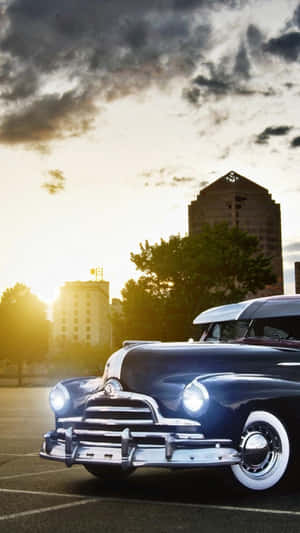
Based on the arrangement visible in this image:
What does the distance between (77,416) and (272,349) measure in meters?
1.94

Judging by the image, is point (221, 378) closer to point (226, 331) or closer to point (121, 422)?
point (121, 422)

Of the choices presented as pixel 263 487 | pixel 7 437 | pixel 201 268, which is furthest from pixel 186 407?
pixel 201 268

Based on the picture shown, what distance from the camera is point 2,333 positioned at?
6366 centimetres

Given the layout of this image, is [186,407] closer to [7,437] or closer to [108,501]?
[108,501]

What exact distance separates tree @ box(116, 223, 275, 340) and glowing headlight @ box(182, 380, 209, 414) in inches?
1266

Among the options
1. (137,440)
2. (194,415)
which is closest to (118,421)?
(137,440)

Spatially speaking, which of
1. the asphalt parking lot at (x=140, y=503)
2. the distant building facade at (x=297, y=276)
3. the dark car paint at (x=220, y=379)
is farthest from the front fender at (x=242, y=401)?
the distant building facade at (x=297, y=276)

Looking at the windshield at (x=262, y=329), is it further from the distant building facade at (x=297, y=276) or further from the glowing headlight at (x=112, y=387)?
the distant building facade at (x=297, y=276)

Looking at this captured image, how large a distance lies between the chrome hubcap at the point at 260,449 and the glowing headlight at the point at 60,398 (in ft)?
6.13

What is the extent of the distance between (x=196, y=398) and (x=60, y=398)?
5.35 ft

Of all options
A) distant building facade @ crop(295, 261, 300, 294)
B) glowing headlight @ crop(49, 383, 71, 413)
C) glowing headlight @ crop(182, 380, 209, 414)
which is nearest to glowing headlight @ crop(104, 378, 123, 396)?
glowing headlight @ crop(49, 383, 71, 413)

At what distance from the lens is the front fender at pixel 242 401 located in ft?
19.2

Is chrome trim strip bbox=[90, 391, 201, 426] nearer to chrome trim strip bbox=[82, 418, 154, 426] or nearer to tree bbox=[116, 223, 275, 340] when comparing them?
chrome trim strip bbox=[82, 418, 154, 426]

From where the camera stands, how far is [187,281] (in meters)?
39.3
